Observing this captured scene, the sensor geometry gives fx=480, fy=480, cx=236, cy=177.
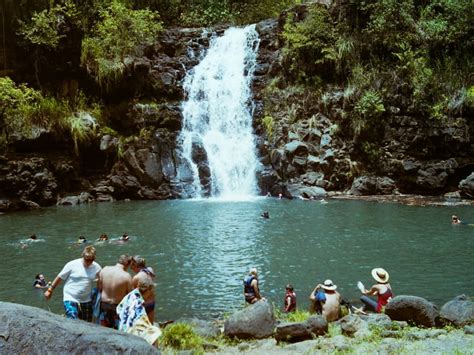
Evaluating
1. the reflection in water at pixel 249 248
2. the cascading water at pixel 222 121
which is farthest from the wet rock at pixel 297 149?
the reflection in water at pixel 249 248

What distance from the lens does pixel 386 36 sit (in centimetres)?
3325

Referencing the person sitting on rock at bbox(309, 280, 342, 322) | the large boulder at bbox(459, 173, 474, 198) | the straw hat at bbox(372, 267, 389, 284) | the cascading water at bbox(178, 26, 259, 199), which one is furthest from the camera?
the cascading water at bbox(178, 26, 259, 199)

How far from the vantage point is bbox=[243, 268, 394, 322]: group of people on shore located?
1042 cm

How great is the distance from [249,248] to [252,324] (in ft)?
27.3

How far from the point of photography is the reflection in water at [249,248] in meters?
12.7

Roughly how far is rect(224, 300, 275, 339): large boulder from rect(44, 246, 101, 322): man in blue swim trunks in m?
2.67

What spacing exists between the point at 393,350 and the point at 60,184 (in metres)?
28.6

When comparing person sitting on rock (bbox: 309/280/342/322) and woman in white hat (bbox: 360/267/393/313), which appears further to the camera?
woman in white hat (bbox: 360/267/393/313)

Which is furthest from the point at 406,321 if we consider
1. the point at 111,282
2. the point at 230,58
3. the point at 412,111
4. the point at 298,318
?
the point at 230,58

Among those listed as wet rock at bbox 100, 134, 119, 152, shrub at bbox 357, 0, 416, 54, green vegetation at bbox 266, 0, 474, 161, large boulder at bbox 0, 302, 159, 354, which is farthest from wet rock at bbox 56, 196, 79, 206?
large boulder at bbox 0, 302, 159, 354

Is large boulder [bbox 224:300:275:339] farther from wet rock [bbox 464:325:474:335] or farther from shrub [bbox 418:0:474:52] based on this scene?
shrub [bbox 418:0:474:52]

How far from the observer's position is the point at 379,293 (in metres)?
11.1

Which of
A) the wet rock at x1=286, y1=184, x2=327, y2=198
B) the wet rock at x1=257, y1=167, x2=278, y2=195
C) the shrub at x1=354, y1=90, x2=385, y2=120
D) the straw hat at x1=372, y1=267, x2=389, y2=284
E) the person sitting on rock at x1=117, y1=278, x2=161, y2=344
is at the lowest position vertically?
the straw hat at x1=372, y1=267, x2=389, y2=284

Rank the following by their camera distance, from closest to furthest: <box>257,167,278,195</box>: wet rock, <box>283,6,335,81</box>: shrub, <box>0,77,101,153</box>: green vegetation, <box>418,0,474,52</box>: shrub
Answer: <box>0,77,101,153</box>: green vegetation → <box>418,0,474,52</box>: shrub → <box>257,167,278,195</box>: wet rock → <box>283,6,335,81</box>: shrub
